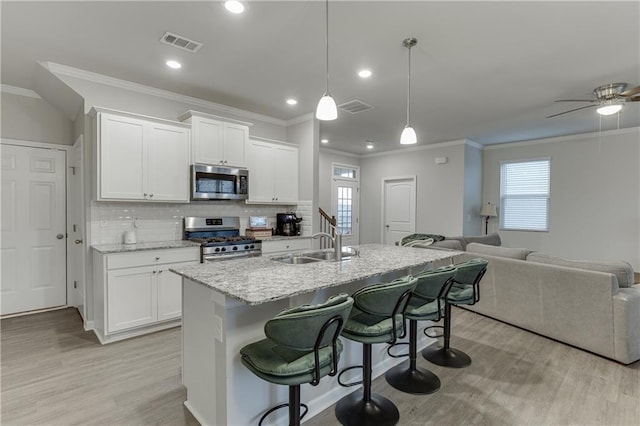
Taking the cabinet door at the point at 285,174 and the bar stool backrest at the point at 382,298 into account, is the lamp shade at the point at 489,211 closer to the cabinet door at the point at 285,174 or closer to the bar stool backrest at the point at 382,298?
the cabinet door at the point at 285,174

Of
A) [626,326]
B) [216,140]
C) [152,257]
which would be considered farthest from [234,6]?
[626,326]

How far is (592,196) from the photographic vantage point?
18.9 ft

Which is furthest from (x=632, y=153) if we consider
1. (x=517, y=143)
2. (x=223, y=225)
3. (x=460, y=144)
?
(x=223, y=225)

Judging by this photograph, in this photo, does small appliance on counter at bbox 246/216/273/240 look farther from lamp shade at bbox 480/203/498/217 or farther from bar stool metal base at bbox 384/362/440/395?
lamp shade at bbox 480/203/498/217

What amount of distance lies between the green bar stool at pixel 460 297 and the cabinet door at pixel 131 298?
284cm

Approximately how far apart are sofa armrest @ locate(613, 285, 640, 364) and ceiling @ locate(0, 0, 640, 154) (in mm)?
2235

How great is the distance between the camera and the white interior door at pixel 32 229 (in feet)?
12.8

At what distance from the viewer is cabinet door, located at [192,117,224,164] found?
3.96m

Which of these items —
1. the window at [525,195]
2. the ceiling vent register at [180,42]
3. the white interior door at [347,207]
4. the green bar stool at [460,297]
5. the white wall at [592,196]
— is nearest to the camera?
the green bar stool at [460,297]

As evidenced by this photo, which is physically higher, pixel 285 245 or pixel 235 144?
pixel 235 144

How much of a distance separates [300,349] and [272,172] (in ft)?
11.9

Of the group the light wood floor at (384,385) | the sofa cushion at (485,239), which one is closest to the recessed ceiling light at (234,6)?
the light wood floor at (384,385)

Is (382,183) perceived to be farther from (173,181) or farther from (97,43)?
(97,43)

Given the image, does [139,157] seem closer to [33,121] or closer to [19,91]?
[33,121]
